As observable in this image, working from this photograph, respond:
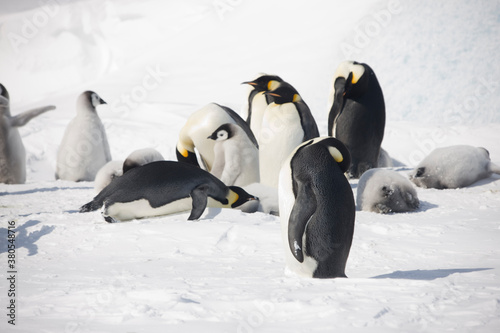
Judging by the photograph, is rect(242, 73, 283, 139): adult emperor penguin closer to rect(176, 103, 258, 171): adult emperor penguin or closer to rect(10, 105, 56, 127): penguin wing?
rect(176, 103, 258, 171): adult emperor penguin

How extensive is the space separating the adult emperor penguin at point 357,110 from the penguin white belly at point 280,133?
1276 mm

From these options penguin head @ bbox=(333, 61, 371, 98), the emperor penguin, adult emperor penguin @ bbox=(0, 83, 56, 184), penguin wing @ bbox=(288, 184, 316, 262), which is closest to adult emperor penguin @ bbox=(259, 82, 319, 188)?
the emperor penguin

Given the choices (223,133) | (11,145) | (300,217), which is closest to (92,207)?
(223,133)

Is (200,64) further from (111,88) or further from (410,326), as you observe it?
(410,326)

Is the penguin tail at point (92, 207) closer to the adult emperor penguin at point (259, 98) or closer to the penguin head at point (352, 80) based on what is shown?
the adult emperor penguin at point (259, 98)

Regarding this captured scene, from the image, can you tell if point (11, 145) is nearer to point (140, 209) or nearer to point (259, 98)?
point (259, 98)

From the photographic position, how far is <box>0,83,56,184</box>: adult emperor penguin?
610 centimetres

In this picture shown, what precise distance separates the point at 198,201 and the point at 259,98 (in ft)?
8.81

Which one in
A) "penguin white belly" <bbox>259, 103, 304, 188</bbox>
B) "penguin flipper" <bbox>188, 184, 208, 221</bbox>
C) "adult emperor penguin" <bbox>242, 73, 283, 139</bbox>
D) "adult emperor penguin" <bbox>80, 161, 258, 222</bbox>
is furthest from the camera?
"adult emperor penguin" <bbox>242, 73, 283, 139</bbox>

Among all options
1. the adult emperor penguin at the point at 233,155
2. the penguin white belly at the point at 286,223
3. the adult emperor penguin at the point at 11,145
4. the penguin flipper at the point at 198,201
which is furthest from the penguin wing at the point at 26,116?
the penguin white belly at the point at 286,223

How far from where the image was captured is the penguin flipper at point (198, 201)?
10.8 ft

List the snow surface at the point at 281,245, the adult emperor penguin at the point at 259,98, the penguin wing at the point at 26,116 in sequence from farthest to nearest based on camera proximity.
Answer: the penguin wing at the point at 26,116
the adult emperor penguin at the point at 259,98
the snow surface at the point at 281,245

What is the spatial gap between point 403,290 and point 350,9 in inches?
686

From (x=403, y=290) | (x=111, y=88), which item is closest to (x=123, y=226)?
(x=403, y=290)
